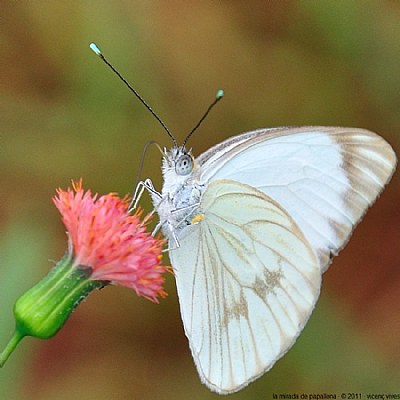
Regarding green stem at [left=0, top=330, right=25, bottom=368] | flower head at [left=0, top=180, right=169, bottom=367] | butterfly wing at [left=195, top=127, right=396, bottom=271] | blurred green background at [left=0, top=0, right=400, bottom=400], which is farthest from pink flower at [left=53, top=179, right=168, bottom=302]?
Answer: blurred green background at [left=0, top=0, right=400, bottom=400]

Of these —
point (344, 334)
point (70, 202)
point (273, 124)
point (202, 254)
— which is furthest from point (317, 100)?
point (70, 202)

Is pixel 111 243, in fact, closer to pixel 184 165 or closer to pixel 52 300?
pixel 52 300

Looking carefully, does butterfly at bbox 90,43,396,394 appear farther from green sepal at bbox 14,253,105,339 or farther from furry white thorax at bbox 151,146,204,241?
green sepal at bbox 14,253,105,339

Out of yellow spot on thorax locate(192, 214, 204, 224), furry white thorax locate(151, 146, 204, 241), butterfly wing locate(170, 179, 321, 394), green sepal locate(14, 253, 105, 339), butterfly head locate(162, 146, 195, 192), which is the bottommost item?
butterfly wing locate(170, 179, 321, 394)

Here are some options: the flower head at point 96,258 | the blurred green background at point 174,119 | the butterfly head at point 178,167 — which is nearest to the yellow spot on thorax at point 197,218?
the butterfly head at point 178,167

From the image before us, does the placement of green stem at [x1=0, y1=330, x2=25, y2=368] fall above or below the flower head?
below

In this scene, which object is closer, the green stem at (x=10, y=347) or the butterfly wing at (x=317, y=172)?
the green stem at (x=10, y=347)

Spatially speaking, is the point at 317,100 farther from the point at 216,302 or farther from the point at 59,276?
the point at 59,276

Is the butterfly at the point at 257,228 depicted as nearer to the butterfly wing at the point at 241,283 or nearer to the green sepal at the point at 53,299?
the butterfly wing at the point at 241,283
